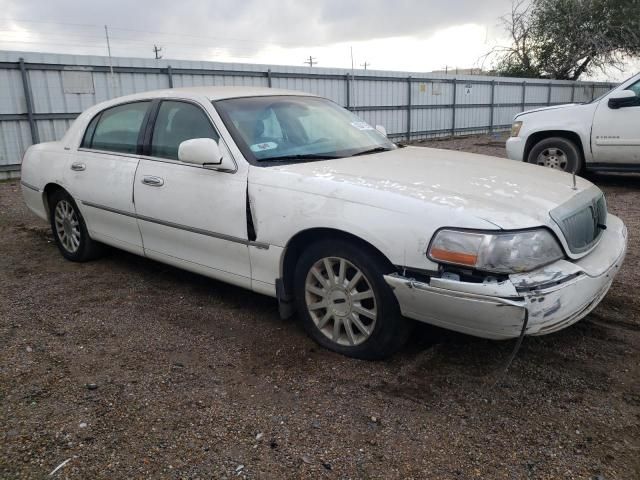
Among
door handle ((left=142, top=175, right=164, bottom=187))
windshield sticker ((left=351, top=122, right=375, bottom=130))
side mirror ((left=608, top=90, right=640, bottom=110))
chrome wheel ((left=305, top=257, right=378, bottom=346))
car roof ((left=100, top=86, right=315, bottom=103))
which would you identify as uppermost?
car roof ((left=100, top=86, right=315, bottom=103))

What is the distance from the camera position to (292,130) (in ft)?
12.5

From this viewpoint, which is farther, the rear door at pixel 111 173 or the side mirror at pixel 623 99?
the side mirror at pixel 623 99

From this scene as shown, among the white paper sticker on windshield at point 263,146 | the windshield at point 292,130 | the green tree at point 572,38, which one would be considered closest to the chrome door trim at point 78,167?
the windshield at point 292,130

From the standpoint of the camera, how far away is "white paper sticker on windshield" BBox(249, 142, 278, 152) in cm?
350

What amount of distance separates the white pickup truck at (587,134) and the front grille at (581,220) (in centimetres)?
493

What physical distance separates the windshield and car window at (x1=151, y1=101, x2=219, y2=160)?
0.53ft

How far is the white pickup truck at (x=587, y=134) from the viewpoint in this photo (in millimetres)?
7426

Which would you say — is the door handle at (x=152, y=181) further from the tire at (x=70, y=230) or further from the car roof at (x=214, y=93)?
the tire at (x=70, y=230)

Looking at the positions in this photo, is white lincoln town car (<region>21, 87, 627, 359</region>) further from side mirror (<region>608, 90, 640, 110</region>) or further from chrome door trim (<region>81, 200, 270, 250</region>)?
side mirror (<region>608, 90, 640, 110</region>)

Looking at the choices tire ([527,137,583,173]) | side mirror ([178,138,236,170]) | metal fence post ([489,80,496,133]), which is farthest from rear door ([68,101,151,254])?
metal fence post ([489,80,496,133])

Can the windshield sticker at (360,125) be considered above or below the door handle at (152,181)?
above

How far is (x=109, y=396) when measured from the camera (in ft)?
9.24

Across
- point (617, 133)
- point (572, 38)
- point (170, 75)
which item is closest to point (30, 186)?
point (617, 133)

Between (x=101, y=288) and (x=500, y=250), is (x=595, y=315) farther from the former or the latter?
(x=101, y=288)
